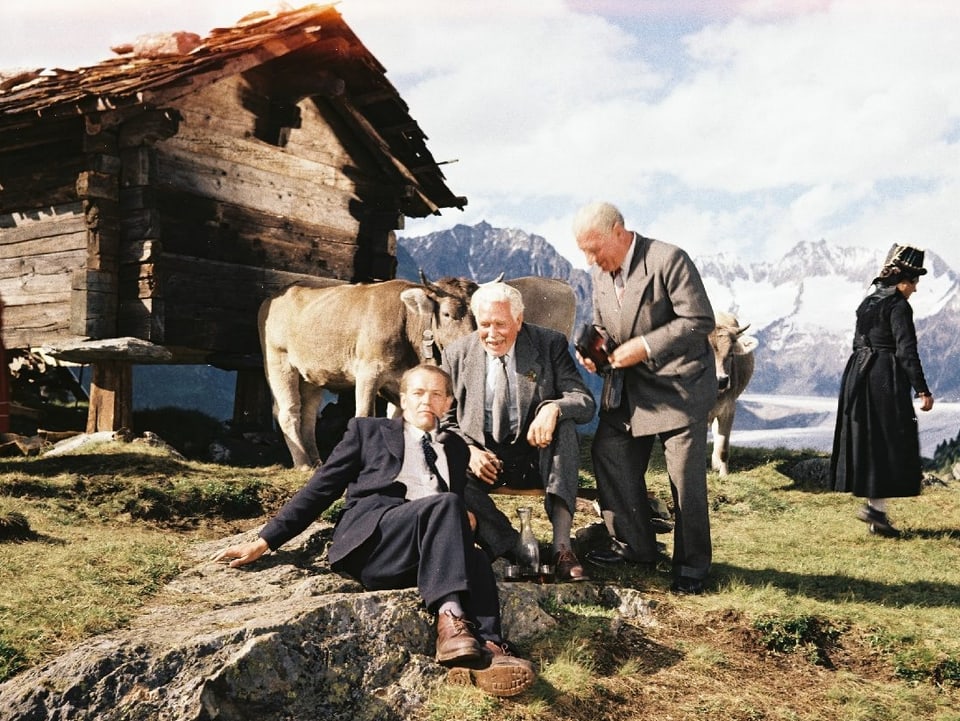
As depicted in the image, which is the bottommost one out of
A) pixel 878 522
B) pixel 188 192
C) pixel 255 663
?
pixel 255 663

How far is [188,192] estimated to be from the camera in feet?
41.4

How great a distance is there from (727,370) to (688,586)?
23.6 feet

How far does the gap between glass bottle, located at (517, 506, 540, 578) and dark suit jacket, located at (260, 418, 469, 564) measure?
2.59 ft

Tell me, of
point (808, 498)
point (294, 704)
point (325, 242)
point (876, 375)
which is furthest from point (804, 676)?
point (325, 242)

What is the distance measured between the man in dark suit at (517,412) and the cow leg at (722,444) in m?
6.88

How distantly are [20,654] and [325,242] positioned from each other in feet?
35.0

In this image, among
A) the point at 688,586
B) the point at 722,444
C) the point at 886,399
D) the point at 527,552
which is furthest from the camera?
the point at 722,444

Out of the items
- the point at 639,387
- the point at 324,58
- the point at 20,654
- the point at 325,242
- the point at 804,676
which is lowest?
the point at 804,676

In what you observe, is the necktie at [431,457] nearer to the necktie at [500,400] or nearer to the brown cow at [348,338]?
the necktie at [500,400]

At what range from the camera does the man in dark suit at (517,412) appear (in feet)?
20.2

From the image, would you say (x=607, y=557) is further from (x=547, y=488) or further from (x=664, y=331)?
(x=664, y=331)

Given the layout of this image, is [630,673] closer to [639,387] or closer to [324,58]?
[639,387]

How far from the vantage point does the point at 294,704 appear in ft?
14.8

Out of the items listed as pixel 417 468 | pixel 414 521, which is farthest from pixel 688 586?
pixel 414 521
